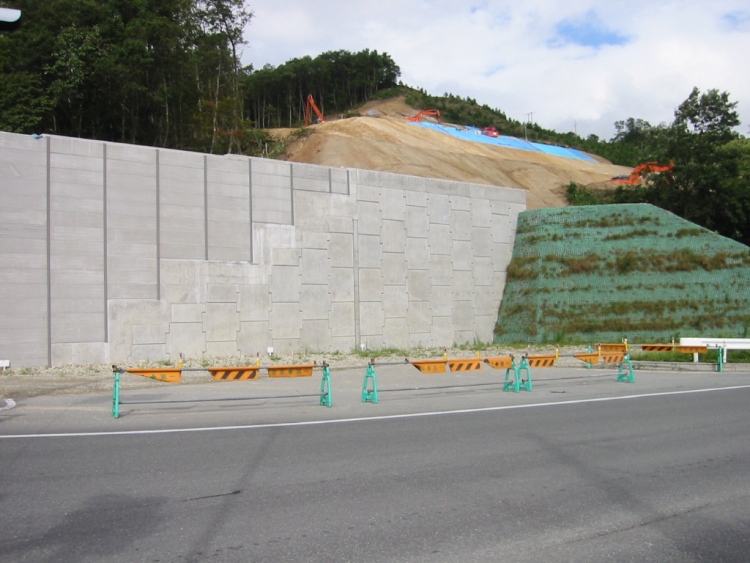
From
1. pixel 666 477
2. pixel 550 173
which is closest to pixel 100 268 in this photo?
pixel 666 477

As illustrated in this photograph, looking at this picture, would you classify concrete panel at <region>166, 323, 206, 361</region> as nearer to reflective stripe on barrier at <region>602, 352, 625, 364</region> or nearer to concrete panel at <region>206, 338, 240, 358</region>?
concrete panel at <region>206, 338, 240, 358</region>

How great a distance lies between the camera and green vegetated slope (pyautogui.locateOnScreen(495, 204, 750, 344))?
30.1m

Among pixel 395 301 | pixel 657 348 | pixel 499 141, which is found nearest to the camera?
pixel 657 348

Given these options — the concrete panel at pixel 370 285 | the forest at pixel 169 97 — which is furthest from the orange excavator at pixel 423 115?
the concrete panel at pixel 370 285

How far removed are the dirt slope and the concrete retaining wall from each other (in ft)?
68.5

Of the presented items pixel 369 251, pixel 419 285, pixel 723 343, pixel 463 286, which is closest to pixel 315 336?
pixel 369 251

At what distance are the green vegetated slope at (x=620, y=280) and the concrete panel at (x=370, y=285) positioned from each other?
6817 millimetres

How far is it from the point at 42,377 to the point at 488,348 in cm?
1724

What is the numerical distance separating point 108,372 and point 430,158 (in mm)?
43836

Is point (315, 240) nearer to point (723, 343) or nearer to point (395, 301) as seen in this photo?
point (395, 301)

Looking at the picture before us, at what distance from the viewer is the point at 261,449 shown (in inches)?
344

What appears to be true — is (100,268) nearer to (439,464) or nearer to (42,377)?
(42,377)

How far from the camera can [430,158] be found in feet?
195

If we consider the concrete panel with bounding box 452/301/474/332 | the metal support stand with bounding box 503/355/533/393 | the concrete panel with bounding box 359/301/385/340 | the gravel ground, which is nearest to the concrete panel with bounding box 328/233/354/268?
the concrete panel with bounding box 359/301/385/340
